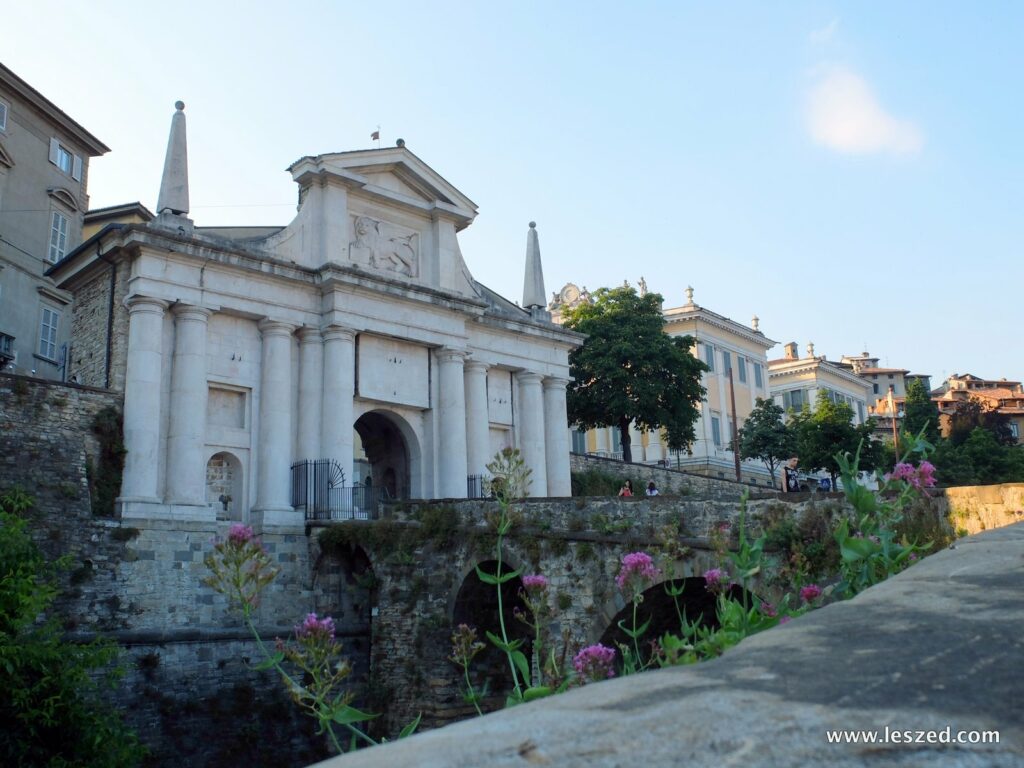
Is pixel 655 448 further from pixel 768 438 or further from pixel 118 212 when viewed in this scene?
pixel 118 212

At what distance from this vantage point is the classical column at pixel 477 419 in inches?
1090

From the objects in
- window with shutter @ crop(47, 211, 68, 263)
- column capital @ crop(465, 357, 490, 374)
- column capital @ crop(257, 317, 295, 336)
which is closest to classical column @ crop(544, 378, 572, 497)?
column capital @ crop(465, 357, 490, 374)

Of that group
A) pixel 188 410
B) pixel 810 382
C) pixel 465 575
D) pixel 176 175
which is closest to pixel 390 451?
pixel 188 410

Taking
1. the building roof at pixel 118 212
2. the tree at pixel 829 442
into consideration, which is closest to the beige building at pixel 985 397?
the tree at pixel 829 442

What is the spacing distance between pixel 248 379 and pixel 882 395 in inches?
2967

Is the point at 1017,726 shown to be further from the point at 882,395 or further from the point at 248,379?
the point at 882,395

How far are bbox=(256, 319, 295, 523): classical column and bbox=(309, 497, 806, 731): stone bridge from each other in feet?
3.84

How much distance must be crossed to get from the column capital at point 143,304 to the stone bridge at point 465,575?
6129mm

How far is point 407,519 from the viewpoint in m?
21.4

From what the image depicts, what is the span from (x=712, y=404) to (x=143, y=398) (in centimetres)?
4018

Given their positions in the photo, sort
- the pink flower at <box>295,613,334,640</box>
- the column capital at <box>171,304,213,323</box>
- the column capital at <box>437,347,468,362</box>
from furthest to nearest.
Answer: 1. the column capital at <box>437,347,468,362</box>
2. the column capital at <box>171,304,213,323</box>
3. the pink flower at <box>295,613,334,640</box>

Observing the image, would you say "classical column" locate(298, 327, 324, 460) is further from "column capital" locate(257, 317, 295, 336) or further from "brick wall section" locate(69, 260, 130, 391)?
"brick wall section" locate(69, 260, 130, 391)

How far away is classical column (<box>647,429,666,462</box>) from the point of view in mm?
54250

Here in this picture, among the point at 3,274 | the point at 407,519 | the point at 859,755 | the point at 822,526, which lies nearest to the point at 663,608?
the point at 822,526
